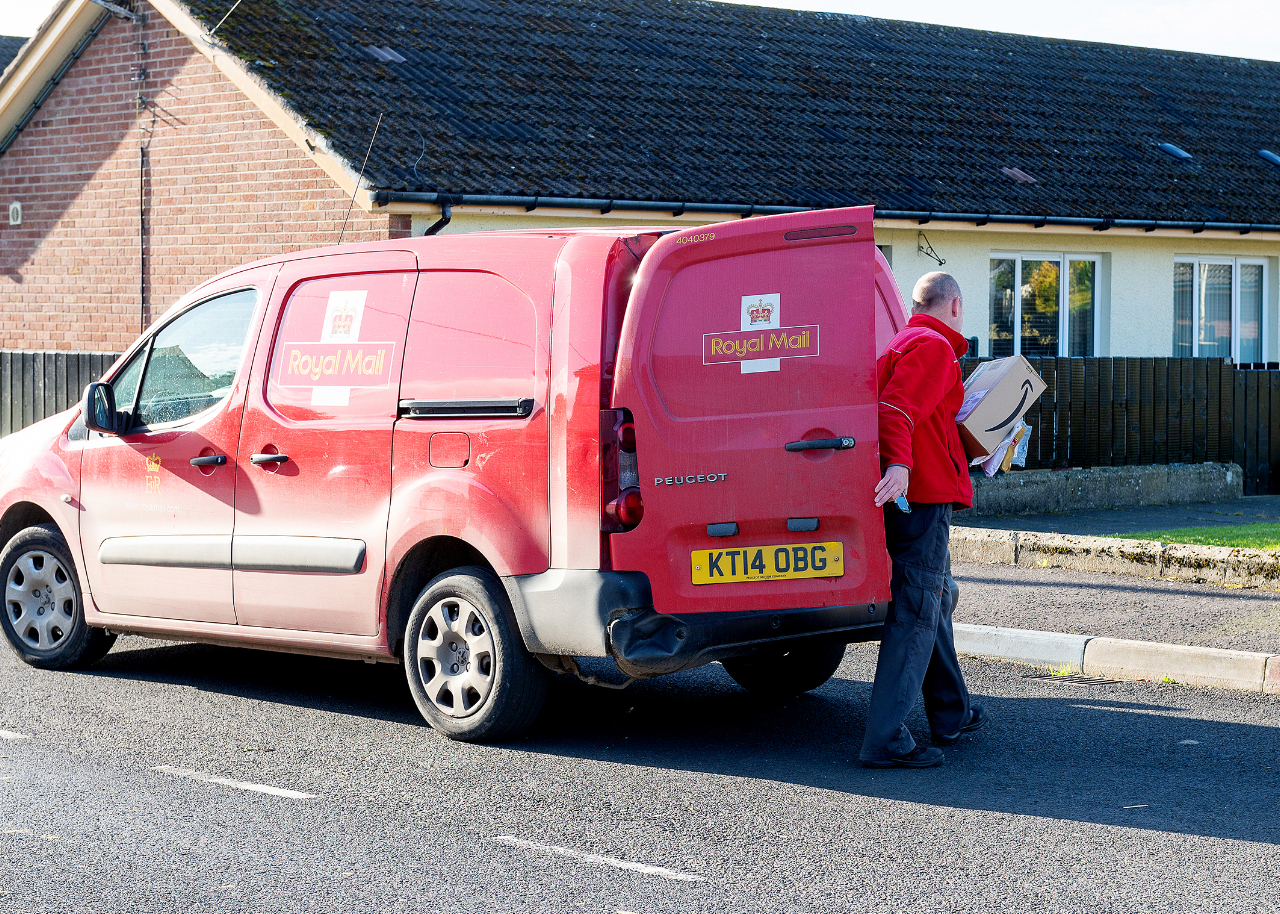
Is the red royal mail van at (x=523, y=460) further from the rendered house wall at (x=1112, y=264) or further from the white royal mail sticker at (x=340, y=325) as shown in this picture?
the rendered house wall at (x=1112, y=264)

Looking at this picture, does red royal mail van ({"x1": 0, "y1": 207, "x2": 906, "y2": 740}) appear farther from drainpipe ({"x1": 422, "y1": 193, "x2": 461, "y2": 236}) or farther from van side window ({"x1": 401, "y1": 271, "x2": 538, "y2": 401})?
drainpipe ({"x1": 422, "y1": 193, "x2": 461, "y2": 236})

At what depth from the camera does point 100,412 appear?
300 inches

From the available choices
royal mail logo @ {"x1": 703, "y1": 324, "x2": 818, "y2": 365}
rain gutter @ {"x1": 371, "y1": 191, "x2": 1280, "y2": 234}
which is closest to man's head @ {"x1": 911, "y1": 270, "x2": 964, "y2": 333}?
royal mail logo @ {"x1": 703, "y1": 324, "x2": 818, "y2": 365}

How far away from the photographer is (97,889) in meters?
4.62

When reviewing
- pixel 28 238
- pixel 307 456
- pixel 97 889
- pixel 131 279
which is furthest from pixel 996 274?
pixel 97 889

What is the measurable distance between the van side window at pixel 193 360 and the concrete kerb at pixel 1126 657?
4194 mm

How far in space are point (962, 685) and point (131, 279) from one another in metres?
13.4

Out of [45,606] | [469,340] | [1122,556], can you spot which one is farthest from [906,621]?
[45,606]

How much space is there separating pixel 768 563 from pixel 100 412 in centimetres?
367

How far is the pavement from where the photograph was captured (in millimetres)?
7723

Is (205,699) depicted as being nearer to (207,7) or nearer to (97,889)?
(97,889)

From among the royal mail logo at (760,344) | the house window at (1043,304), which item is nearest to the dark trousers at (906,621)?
the royal mail logo at (760,344)

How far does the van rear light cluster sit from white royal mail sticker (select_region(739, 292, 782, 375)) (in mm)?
525

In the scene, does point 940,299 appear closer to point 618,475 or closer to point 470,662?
point 618,475
